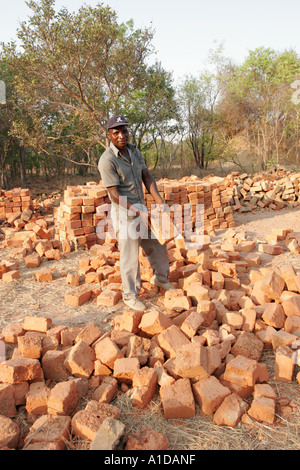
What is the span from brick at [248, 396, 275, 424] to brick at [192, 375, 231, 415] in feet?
Result: 0.55

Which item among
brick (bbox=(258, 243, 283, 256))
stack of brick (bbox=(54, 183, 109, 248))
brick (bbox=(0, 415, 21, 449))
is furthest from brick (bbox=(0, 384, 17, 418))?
brick (bbox=(258, 243, 283, 256))

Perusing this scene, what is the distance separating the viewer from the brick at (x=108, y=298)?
3455mm

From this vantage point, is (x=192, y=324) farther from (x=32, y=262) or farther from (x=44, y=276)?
(x=32, y=262)

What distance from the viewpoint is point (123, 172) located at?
3.32 meters

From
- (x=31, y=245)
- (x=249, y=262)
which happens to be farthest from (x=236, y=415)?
(x=31, y=245)

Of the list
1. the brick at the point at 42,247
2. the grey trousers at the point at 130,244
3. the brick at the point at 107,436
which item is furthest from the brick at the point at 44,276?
the brick at the point at 107,436

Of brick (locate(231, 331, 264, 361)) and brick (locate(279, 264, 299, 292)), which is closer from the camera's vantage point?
brick (locate(231, 331, 264, 361))

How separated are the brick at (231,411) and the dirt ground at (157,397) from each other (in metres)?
0.04

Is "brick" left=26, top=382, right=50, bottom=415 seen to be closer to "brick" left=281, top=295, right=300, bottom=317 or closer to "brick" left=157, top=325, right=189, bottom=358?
"brick" left=157, top=325, right=189, bottom=358

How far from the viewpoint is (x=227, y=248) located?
4820 millimetres

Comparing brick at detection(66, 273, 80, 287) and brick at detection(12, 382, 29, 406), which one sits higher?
brick at detection(66, 273, 80, 287)

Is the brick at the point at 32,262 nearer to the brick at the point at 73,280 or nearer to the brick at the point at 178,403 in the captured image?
the brick at the point at 73,280

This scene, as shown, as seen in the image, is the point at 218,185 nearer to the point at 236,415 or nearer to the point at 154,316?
the point at 154,316

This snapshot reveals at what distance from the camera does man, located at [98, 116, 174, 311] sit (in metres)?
3.20
